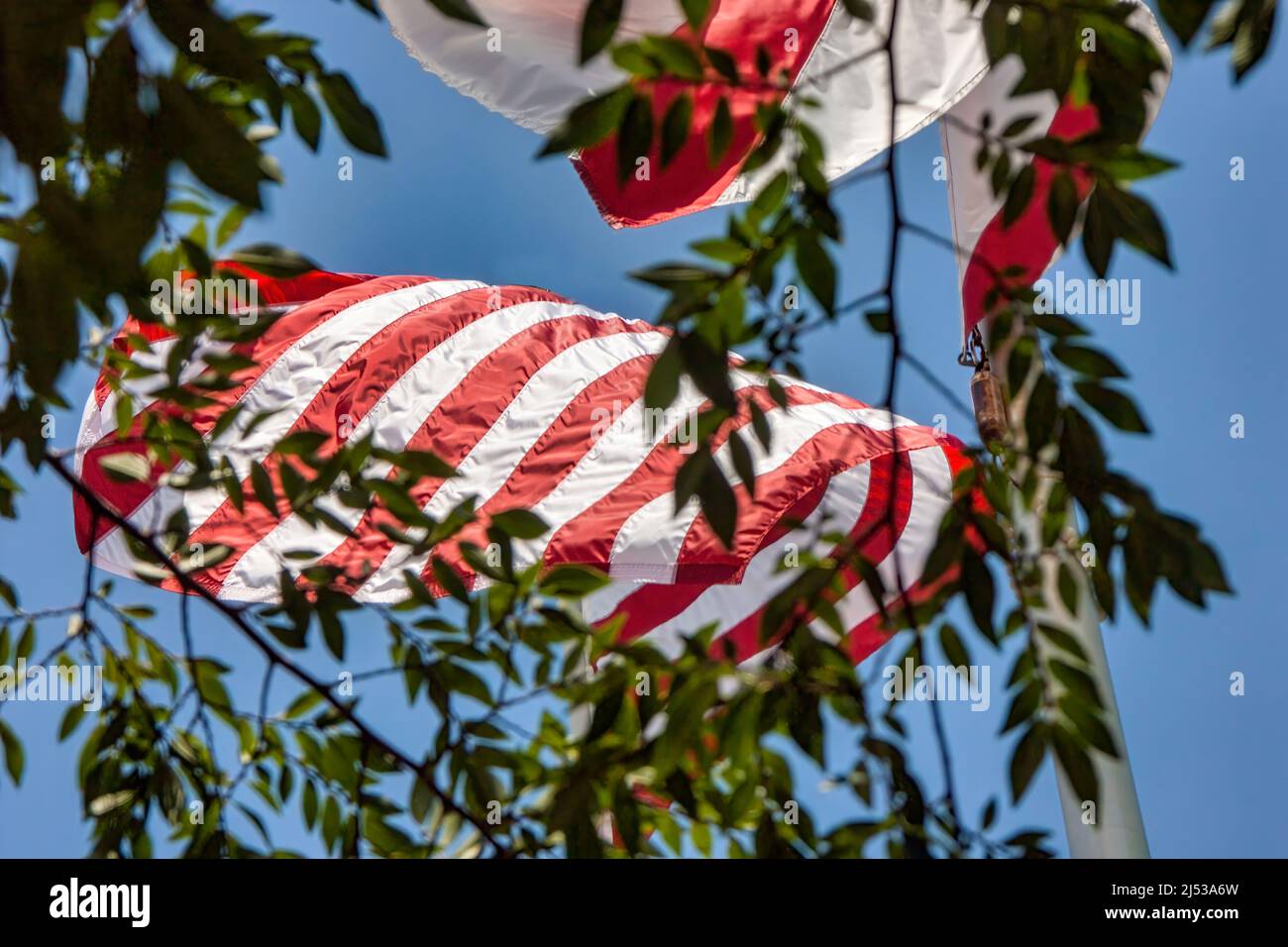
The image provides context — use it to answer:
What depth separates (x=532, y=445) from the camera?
29.1ft

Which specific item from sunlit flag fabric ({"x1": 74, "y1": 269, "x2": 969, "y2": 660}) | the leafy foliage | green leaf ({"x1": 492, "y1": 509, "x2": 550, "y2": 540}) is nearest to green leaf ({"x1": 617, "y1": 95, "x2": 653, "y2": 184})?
the leafy foliage

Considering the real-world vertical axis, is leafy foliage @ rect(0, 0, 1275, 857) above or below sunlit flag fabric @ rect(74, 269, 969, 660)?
below

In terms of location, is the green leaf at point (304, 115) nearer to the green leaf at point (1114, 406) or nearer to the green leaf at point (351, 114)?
the green leaf at point (351, 114)

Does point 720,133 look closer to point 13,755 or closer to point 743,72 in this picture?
point 13,755

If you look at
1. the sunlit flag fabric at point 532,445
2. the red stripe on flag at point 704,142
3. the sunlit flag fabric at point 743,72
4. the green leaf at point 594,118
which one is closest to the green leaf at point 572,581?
the green leaf at point 594,118

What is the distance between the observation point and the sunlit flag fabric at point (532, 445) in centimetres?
801

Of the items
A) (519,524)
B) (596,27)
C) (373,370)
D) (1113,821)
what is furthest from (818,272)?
(373,370)

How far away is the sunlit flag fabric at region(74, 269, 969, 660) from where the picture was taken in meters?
8.01

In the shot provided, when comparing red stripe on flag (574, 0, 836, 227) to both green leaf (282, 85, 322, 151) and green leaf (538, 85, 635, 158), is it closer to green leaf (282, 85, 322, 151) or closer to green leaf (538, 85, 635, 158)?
green leaf (282, 85, 322, 151)

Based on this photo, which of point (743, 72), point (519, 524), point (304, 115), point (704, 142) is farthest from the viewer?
point (743, 72)

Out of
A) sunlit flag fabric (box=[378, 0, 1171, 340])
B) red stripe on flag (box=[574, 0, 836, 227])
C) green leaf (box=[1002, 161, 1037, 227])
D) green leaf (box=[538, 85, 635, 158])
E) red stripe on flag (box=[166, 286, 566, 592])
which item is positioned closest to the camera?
green leaf (box=[538, 85, 635, 158])

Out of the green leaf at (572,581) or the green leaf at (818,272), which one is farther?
the green leaf at (572,581)

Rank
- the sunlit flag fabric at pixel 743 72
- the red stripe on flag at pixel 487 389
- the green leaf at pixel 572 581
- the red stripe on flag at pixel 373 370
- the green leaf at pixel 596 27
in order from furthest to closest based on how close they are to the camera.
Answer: the red stripe on flag at pixel 487 389 → the red stripe on flag at pixel 373 370 → the sunlit flag fabric at pixel 743 72 → the green leaf at pixel 572 581 → the green leaf at pixel 596 27
